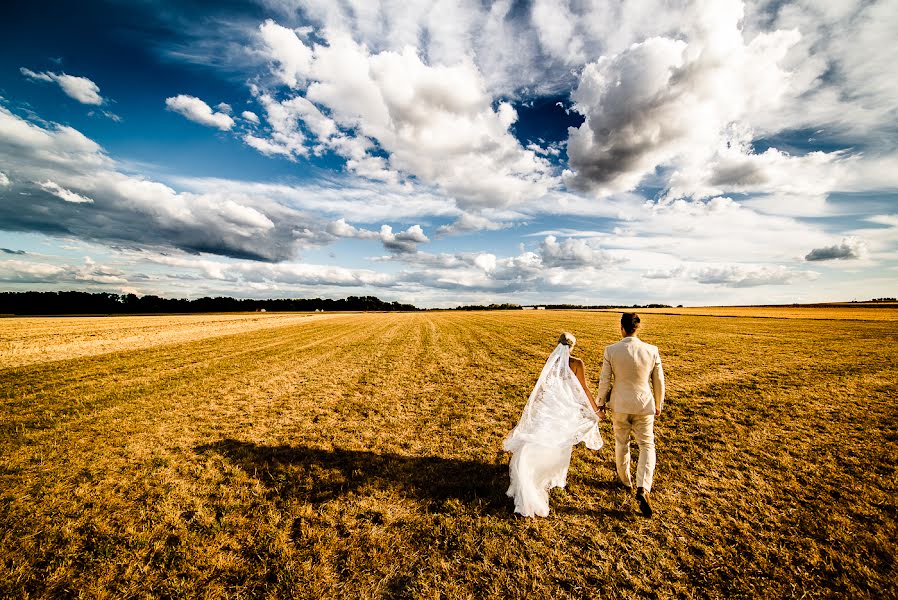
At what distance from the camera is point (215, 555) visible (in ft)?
15.2

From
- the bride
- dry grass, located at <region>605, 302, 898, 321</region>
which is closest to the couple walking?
the bride

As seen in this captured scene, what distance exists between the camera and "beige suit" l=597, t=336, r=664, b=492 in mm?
5539

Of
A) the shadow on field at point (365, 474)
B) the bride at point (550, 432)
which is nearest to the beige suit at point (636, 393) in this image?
the bride at point (550, 432)

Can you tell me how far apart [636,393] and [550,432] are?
158 cm

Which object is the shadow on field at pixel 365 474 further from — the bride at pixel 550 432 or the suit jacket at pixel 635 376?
the suit jacket at pixel 635 376

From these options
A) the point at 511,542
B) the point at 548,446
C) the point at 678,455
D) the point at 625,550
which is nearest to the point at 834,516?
the point at 678,455

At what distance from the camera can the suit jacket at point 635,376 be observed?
5.53m

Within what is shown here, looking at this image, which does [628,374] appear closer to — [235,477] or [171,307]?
[235,477]

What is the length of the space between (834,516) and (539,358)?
1450 cm

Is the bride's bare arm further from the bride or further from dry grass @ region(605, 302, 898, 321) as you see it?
dry grass @ region(605, 302, 898, 321)

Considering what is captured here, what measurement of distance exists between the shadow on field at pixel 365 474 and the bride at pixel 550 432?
0.59 meters

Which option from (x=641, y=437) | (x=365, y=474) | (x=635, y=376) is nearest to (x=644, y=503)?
(x=641, y=437)

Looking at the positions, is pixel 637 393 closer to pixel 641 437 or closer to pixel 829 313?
pixel 641 437

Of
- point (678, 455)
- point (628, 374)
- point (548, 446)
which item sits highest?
point (628, 374)
